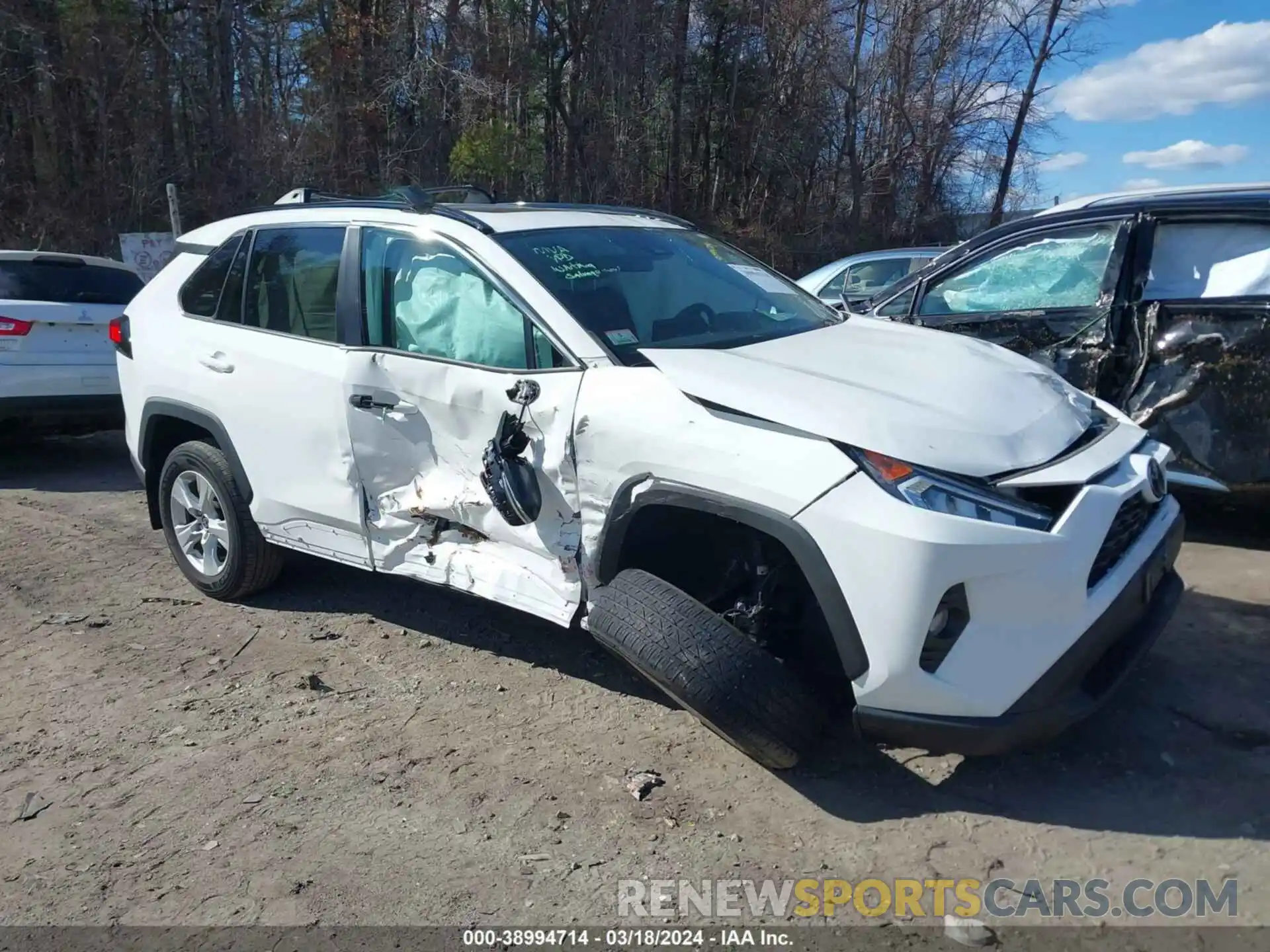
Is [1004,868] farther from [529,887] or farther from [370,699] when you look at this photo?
[370,699]

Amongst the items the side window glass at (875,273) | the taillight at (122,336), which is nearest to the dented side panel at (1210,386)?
the taillight at (122,336)

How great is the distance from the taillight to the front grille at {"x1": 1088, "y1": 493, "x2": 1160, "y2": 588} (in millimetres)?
4568

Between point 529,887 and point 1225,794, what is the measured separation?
2.08 metres

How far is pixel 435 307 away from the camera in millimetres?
4020

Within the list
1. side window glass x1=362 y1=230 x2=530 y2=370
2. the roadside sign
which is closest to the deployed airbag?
side window glass x1=362 y1=230 x2=530 y2=370

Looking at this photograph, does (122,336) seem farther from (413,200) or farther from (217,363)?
(413,200)

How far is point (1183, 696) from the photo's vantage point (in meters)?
3.67

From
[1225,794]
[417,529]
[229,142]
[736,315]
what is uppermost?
[229,142]

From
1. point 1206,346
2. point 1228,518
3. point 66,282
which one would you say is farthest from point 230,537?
point 1228,518

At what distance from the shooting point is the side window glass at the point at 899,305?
587 centimetres

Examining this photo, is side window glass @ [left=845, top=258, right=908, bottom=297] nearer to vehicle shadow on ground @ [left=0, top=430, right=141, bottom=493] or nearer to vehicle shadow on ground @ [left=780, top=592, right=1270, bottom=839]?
vehicle shadow on ground @ [left=0, top=430, right=141, bottom=493]

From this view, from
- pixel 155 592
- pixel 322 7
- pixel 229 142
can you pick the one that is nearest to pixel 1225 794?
pixel 155 592

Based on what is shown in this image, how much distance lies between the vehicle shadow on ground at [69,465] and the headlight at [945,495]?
6246 mm

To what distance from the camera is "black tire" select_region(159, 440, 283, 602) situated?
4707 mm
